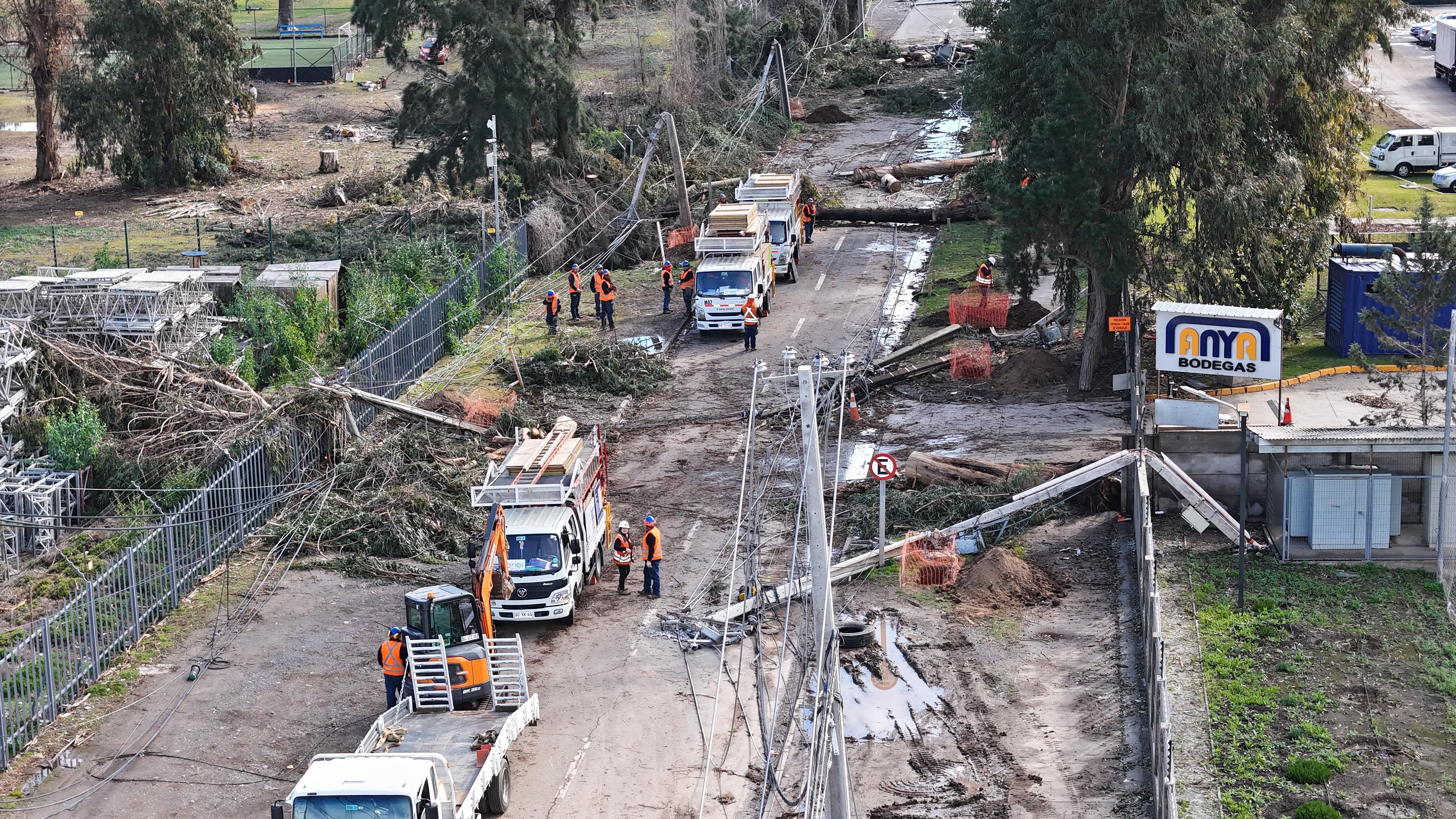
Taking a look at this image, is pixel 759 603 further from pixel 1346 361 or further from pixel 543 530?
pixel 1346 361

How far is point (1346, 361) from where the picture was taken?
3700cm

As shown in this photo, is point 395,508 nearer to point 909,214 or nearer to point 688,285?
point 688,285

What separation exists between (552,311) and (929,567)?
700 inches

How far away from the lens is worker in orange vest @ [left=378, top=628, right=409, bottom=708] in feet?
72.5

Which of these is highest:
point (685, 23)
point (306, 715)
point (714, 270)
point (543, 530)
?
point (685, 23)

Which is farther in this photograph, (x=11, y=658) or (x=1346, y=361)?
(x=1346, y=361)

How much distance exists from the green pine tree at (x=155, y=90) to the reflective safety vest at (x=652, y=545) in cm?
3805

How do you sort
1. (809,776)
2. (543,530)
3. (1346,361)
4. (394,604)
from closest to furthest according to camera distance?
1. (809,776)
2. (543,530)
3. (394,604)
4. (1346,361)

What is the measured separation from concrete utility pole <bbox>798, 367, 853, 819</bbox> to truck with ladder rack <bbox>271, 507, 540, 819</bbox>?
14.9ft

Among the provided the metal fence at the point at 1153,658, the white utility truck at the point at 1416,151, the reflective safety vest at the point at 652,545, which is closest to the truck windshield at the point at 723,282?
the metal fence at the point at 1153,658

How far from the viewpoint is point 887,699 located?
2353 cm

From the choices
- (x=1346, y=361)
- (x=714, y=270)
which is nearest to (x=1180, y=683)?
(x=1346, y=361)

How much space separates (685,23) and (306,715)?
1796 inches

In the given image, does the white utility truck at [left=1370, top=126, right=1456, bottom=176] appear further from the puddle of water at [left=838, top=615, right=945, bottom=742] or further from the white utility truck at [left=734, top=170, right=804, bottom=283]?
the puddle of water at [left=838, top=615, right=945, bottom=742]
